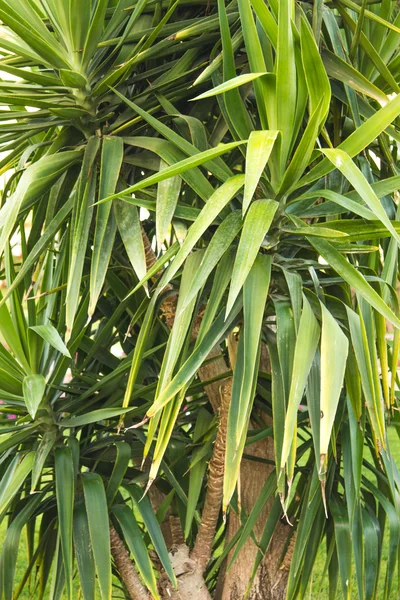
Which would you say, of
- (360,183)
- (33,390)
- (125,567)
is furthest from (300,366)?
(125,567)

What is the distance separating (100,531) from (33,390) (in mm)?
285

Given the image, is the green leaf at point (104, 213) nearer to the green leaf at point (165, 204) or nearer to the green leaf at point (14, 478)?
the green leaf at point (165, 204)

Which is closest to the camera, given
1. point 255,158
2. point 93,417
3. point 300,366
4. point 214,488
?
point 255,158

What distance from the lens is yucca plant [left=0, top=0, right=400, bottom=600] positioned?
3.50 feet

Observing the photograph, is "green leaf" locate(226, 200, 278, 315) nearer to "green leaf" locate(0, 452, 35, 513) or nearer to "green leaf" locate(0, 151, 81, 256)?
"green leaf" locate(0, 151, 81, 256)

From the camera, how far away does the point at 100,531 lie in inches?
52.1

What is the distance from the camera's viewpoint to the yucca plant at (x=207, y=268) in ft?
3.50

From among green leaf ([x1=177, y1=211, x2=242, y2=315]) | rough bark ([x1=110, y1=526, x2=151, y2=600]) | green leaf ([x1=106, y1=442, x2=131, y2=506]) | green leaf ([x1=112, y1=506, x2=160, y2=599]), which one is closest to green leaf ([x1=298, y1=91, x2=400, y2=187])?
green leaf ([x1=177, y1=211, x2=242, y2=315])

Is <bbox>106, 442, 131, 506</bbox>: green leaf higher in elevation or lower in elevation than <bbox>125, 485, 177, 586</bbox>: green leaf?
higher

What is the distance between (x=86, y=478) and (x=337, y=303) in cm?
60

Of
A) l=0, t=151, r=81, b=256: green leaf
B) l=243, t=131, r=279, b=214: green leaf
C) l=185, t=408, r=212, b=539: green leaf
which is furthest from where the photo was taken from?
l=185, t=408, r=212, b=539: green leaf

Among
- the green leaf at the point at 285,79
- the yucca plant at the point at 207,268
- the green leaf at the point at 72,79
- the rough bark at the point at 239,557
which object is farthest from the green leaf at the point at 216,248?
the rough bark at the point at 239,557

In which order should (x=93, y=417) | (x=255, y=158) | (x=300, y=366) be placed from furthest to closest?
(x=93, y=417), (x=300, y=366), (x=255, y=158)

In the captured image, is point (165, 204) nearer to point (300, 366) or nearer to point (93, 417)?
point (300, 366)
